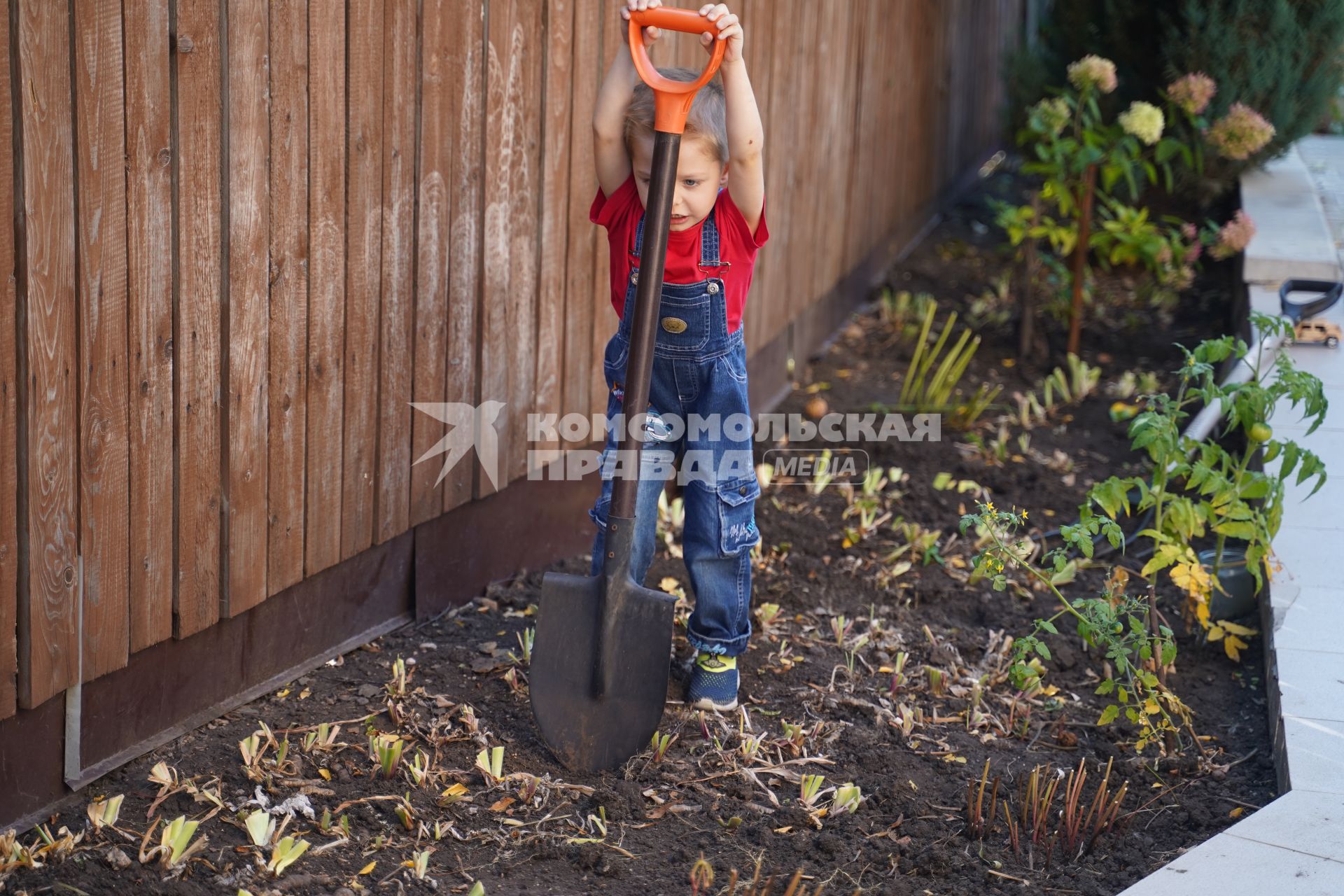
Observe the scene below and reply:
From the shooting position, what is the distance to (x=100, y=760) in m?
2.73

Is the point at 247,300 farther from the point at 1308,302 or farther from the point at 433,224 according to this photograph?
the point at 1308,302

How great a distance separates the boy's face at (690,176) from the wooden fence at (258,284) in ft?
2.05

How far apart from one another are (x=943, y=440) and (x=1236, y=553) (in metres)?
1.49

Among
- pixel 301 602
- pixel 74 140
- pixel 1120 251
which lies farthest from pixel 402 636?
pixel 1120 251

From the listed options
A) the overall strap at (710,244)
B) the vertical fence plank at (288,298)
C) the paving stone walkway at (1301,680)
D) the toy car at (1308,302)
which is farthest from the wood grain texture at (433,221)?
the toy car at (1308,302)

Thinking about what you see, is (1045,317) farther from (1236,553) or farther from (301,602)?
(301,602)

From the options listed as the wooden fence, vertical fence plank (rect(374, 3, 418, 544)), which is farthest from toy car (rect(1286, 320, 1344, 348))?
vertical fence plank (rect(374, 3, 418, 544))

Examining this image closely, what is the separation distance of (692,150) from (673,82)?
188mm

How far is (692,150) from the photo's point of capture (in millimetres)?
2844

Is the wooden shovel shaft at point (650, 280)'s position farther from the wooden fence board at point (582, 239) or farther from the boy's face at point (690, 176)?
the wooden fence board at point (582, 239)

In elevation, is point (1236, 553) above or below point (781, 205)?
below

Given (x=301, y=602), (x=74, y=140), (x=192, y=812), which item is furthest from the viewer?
(x=301, y=602)

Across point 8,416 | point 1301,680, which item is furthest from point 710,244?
point 1301,680

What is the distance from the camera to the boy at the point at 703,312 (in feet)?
9.35
